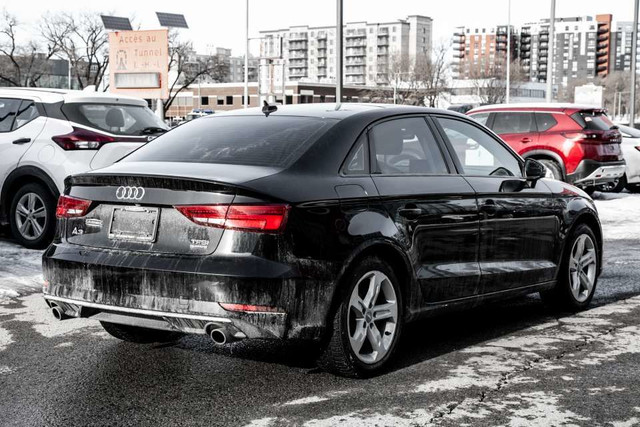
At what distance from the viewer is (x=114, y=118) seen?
10.7m

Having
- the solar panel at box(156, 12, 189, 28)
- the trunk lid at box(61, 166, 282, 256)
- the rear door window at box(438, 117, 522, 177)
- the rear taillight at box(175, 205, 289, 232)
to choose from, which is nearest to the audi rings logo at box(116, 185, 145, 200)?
the trunk lid at box(61, 166, 282, 256)

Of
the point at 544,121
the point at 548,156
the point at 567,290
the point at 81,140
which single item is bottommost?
the point at 567,290

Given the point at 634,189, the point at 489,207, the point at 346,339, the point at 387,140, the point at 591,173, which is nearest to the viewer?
the point at 346,339

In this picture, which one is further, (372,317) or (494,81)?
(494,81)

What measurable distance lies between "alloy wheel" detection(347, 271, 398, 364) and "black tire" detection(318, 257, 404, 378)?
27 mm

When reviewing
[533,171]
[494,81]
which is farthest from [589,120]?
[494,81]

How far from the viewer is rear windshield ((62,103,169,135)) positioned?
34.7 feet

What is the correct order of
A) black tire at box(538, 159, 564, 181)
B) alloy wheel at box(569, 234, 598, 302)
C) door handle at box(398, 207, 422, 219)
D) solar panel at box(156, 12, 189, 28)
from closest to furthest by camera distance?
door handle at box(398, 207, 422, 219)
alloy wheel at box(569, 234, 598, 302)
black tire at box(538, 159, 564, 181)
solar panel at box(156, 12, 189, 28)

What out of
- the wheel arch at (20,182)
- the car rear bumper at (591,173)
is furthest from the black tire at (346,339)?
the car rear bumper at (591,173)

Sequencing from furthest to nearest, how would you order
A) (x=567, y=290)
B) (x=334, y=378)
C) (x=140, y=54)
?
(x=140, y=54) < (x=567, y=290) < (x=334, y=378)

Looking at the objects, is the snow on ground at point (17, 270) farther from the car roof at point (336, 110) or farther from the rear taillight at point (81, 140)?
the car roof at point (336, 110)

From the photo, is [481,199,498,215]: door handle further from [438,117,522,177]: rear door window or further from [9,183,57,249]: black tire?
[9,183,57,249]: black tire

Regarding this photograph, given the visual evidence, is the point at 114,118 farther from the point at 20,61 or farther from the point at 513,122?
the point at 20,61

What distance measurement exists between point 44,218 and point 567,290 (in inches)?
238
